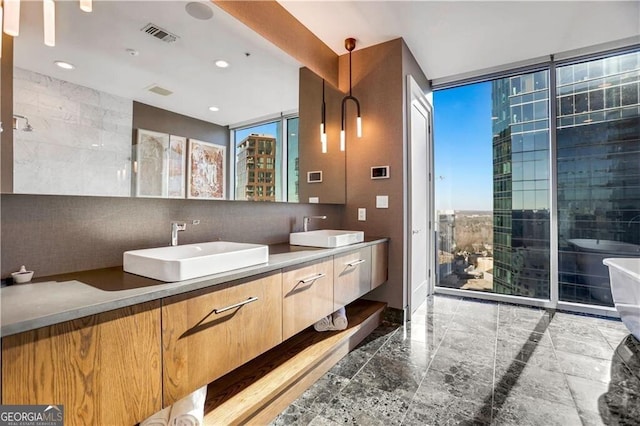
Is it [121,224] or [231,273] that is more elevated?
[121,224]

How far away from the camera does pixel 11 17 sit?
108cm

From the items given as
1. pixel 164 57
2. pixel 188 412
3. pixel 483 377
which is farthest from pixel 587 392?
pixel 164 57

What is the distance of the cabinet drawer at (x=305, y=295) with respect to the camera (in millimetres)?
1592

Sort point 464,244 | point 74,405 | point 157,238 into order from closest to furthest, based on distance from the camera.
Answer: point 74,405 → point 157,238 → point 464,244

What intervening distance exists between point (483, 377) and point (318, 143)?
2.24 m

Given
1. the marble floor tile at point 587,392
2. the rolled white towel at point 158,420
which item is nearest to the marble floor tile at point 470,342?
the marble floor tile at point 587,392

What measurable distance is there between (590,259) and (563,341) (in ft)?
3.94

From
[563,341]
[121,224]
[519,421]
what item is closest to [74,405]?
[121,224]

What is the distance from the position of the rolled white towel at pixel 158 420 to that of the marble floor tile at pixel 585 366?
2369 millimetres

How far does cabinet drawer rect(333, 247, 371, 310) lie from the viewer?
6.77 ft

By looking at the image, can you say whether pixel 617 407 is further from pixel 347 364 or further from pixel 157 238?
pixel 157 238

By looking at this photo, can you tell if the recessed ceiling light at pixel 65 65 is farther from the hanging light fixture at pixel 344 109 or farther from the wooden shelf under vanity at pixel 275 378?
the hanging light fixture at pixel 344 109

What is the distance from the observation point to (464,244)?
3666 mm

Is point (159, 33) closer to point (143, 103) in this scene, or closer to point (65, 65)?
point (143, 103)
